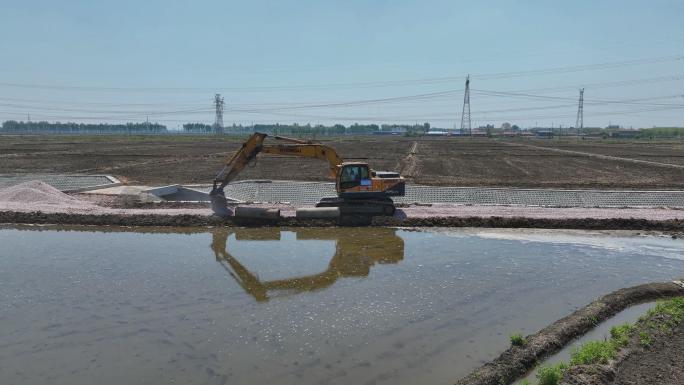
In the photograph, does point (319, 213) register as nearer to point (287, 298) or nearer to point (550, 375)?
point (287, 298)

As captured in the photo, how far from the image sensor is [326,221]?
64.1ft

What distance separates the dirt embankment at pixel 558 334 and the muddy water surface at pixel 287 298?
17.0 inches

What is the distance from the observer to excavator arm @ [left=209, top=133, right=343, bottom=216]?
19.9 metres

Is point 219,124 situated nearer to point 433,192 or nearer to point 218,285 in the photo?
point 433,192

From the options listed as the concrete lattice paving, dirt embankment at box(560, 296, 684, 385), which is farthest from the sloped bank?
dirt embankment at box(560, 296, 684, 385)

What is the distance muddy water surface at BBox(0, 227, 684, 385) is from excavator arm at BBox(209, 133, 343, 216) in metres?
2.21

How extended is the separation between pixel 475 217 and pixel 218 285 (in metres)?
10.8

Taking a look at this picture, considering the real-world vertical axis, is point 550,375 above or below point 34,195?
below

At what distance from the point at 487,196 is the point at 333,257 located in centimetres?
1225

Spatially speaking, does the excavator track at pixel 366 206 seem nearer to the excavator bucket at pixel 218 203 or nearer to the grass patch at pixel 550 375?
the excavator bucket at pixel 218 203

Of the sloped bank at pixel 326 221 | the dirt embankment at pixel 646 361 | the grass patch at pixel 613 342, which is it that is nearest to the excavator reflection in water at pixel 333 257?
the sloped bank at pixel 326 221

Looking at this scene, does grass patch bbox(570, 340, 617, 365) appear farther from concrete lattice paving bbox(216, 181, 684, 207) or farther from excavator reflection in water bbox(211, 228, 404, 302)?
concrete lattice paving bbox(216, 181, 684, 207)

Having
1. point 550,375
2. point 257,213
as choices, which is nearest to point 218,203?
point 257,213

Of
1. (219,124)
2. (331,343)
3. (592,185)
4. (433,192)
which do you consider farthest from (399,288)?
(219,124)
